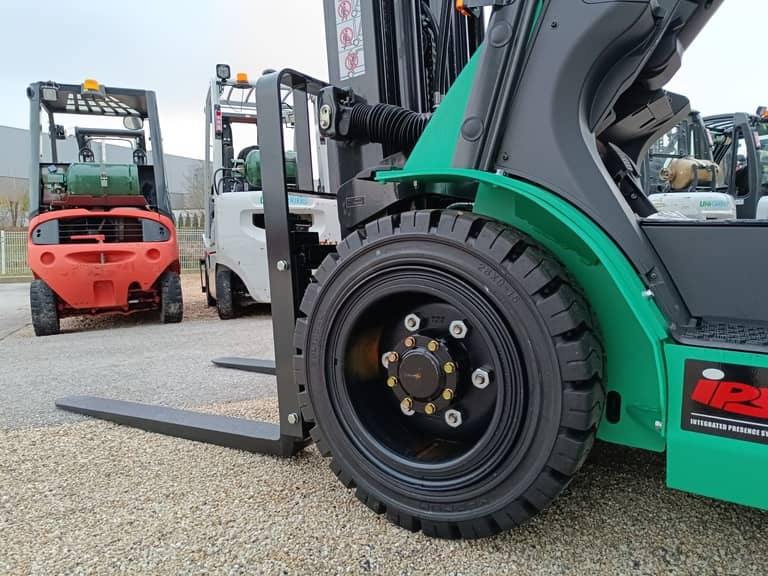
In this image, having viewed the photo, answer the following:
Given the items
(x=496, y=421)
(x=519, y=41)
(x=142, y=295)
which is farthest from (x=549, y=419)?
(x=142, y=295)

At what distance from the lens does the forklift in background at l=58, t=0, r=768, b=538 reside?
1.40 meters

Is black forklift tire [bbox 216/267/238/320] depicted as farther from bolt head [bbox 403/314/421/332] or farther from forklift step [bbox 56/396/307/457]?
bolt head [bbox 403/314/421/332]

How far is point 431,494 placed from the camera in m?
1.63

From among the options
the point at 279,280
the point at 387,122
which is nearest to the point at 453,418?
the point at 279,280

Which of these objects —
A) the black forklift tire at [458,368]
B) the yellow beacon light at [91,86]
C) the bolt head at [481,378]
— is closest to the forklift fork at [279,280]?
the black forklift tire at [458,368]

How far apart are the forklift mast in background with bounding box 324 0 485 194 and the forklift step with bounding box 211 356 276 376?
1.91 m

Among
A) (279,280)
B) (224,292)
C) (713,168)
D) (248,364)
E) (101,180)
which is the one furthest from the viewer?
(713,168)

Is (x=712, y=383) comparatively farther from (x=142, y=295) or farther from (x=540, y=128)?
(x=142, y=295)

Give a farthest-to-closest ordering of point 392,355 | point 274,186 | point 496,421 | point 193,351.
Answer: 1. point 193,351
2. point 274,186
3. point 392,355
4. point 496,421

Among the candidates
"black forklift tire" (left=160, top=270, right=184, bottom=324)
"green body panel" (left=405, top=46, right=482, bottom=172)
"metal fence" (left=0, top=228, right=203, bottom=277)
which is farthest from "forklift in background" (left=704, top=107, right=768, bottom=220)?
"metal fence" (left=0, top=228, right=203, bottom=277)

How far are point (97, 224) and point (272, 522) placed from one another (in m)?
5.70

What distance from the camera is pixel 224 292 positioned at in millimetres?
7285

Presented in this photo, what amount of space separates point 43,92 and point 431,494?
7.27m

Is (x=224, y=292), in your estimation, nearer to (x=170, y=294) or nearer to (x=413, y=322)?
(x=170, y=294)
